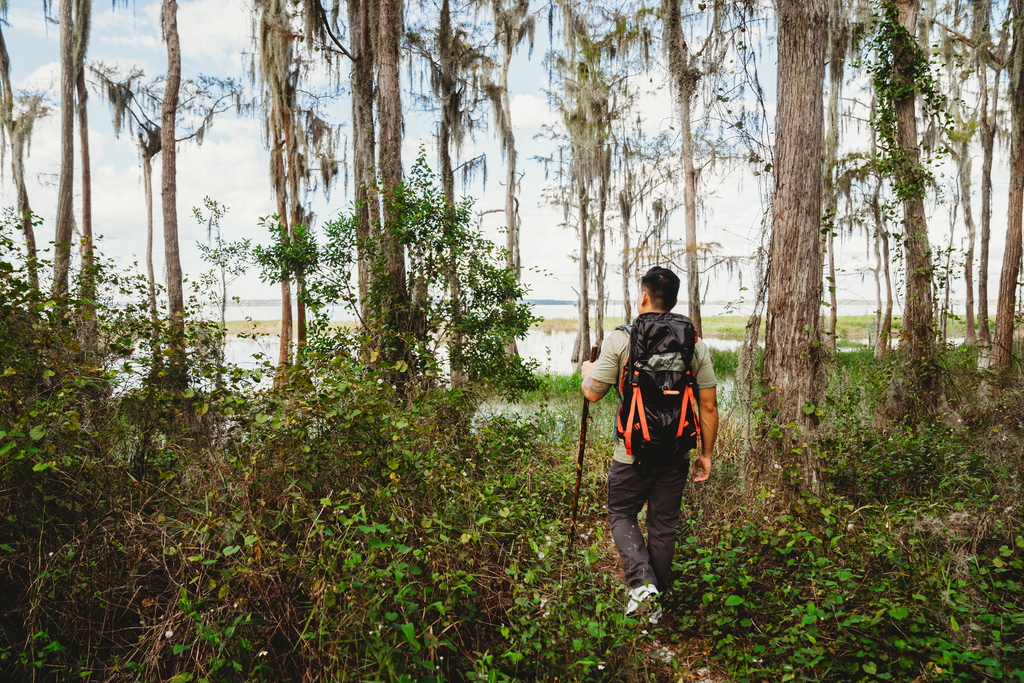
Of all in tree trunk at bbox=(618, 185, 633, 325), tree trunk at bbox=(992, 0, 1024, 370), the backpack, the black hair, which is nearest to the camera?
the backpack

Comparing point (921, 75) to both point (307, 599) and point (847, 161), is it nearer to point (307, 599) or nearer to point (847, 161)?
point (307, 599)

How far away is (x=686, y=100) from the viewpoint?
38.2ft

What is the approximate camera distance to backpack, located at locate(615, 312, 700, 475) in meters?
2.74

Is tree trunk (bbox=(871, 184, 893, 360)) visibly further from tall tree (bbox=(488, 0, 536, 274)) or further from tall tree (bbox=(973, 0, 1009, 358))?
tall tree (bbox=(488, 0, 536, 274))

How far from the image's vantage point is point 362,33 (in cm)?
848

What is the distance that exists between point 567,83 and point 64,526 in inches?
604

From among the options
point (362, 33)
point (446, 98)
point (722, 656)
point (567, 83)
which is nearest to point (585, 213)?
point (567, 83)

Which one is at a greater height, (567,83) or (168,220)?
(567,83)

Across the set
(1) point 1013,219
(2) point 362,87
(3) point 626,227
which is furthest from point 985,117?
(2) point 362,87

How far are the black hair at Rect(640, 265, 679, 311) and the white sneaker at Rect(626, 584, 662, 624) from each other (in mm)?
1498

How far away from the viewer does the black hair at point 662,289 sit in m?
2.88

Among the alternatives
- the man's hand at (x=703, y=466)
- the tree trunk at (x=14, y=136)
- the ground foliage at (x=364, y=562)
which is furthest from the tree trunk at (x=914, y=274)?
the tree trunk at (x=14, y=136)

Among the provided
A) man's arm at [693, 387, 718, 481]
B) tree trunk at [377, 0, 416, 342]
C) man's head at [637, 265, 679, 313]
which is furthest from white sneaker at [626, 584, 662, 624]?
tree trunk at [377, 0, 416, 342]

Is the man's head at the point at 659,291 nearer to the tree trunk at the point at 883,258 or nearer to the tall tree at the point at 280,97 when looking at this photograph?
the tall tree at the point at 280,97
